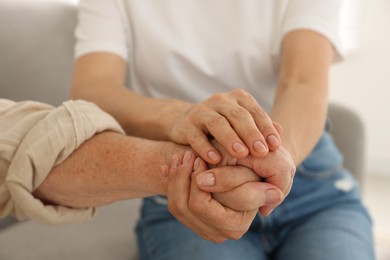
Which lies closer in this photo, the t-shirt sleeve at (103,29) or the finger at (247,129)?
the finger at (247,129)

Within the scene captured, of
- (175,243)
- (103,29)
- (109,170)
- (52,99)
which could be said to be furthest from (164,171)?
(52,99)

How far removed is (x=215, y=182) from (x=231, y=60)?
46cm

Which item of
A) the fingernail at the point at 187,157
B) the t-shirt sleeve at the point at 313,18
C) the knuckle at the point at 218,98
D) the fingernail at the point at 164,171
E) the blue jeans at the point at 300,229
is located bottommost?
the blue jeans at the point at 300,229

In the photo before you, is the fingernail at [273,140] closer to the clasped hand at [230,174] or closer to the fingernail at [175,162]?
the clasped hand at [230,174]

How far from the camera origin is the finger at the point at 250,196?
0.67 metres

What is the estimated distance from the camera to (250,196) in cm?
67

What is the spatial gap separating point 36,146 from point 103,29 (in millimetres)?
373

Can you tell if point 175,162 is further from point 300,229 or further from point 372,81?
point 372,81

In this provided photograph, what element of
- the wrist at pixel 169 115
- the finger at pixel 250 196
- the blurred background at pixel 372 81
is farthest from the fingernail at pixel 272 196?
the blurred background at pixel 372 81

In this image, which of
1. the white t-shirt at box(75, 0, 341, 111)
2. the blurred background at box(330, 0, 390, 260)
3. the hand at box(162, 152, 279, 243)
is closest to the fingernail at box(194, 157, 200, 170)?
the hand at box(162, 152, 279, 243)

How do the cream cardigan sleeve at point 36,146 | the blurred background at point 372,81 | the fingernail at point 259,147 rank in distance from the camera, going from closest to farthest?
the fingernail at point 259,147 → the cream cardigan sleeve at point 36,146 → the blurred background at point 372,81

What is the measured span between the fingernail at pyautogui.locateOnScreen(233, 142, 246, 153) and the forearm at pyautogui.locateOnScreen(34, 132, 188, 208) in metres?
0.12

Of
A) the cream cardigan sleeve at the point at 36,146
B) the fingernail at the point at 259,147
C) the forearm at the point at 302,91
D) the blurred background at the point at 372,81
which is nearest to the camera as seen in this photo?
the fingernail at the point at 259,147

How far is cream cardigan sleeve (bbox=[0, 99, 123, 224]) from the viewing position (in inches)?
30.6
